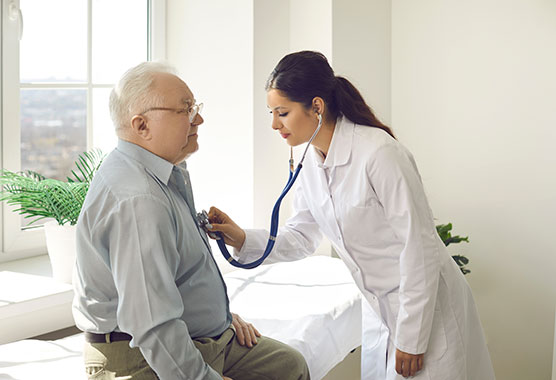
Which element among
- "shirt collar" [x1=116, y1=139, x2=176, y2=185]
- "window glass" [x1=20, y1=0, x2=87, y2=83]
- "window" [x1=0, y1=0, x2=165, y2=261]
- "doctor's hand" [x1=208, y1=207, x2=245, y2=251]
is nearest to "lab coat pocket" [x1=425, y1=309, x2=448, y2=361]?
"doctor's hand" [x1=208, y1=207, x2=245, y2=251]

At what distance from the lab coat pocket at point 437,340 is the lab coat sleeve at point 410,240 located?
5 cm

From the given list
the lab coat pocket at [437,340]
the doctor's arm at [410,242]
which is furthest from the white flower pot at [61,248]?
the lab coat pocket at [437,340]

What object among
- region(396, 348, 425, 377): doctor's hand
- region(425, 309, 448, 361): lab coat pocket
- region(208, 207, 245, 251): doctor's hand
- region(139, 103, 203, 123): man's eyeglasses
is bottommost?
region(396, 348, 425, 377): doctor's hand

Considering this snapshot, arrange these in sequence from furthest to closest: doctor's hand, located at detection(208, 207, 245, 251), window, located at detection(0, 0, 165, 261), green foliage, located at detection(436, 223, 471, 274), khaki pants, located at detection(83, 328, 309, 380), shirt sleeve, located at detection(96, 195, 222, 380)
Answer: green foliage, located at detection(436, 223, 471, 274), window, located at detection(0, 0, 165, 261), doctor's hand, located at detection(208, 207, 245, 251), khaki pants, located at detection(83, 328, 309, 380), shirt sleeve, located at detection(96, 195, 222, 380)

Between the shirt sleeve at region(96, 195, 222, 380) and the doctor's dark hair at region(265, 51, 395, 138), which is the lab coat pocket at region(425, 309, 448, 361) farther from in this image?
the shirt sleeve at region(96, 195, 222, 380)

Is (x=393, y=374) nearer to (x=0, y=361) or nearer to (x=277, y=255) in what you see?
(x=277, y=255)

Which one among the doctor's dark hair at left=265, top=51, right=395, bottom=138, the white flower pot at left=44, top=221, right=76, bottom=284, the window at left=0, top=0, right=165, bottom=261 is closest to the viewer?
the doctor's dark hair at left=265, top=51, right=395, bottom=138

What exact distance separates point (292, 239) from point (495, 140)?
1.48 metres

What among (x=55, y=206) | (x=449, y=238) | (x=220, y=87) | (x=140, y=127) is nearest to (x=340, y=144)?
(x=140, y=127)

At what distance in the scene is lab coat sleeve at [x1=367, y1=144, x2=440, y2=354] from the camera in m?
1.65

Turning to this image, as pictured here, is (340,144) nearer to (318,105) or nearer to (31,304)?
(318,105)

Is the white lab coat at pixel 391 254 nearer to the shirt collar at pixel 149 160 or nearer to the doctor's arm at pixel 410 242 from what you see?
the doctor's arm at pixel 410 242

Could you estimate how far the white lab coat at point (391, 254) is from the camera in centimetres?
166

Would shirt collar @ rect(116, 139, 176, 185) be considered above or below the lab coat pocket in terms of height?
above
